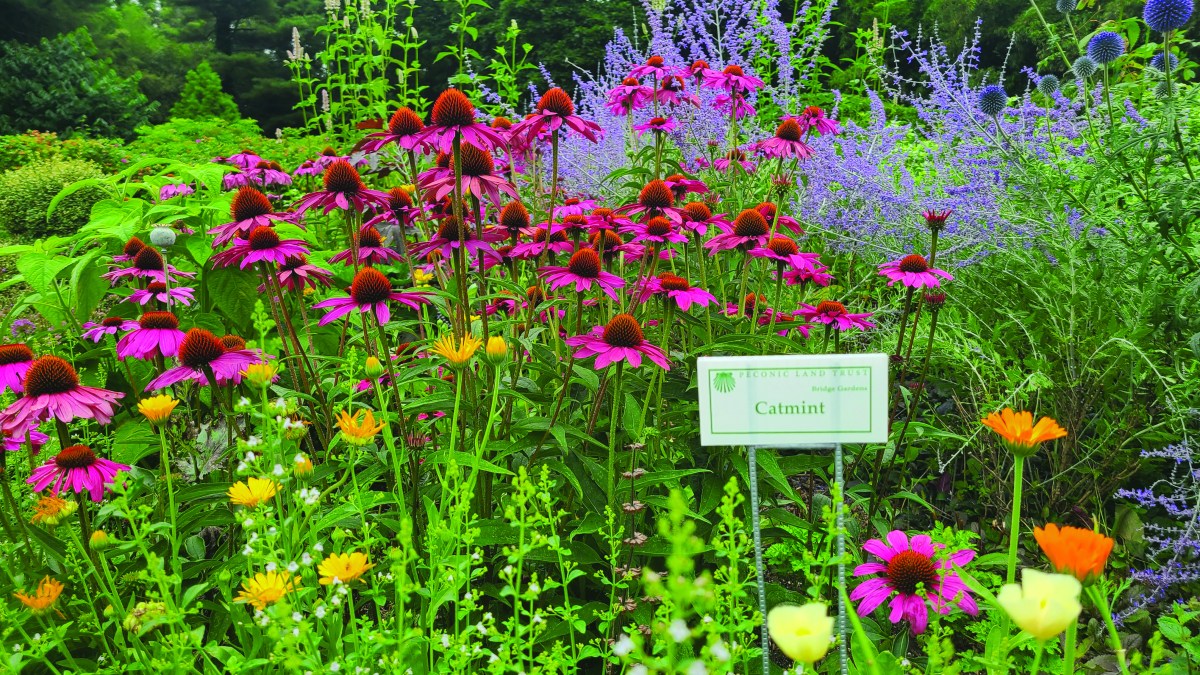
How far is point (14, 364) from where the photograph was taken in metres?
1.61

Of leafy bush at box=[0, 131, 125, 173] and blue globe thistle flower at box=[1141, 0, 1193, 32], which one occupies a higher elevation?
blue globe thistle flower at box=[1141, 0, 1193, 32]

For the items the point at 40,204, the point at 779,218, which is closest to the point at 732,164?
the point at 779,218

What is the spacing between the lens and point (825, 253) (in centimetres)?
339

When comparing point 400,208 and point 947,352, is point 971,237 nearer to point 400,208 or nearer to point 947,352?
point 947,352

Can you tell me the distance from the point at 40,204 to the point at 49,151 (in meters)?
3.50

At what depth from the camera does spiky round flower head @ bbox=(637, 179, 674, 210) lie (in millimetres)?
2020

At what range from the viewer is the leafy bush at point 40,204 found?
20.9ft

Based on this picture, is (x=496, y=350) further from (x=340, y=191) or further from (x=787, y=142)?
(x=787, y=142)

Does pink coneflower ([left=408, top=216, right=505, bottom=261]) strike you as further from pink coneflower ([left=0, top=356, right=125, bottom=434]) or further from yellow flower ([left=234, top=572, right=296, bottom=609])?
yellow flower ([left=234, top=572, right=296, bottom=609])

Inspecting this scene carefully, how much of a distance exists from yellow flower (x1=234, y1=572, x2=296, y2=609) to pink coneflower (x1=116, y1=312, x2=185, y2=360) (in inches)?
26.4

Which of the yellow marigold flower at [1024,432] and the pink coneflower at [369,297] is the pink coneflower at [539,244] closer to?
the pink coneflower at [369,297]

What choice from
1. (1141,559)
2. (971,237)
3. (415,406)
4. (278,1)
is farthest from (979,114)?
(278,1)

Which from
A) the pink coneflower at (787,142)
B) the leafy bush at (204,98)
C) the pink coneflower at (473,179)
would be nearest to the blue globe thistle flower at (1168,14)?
the pink coneflower at (787,142)

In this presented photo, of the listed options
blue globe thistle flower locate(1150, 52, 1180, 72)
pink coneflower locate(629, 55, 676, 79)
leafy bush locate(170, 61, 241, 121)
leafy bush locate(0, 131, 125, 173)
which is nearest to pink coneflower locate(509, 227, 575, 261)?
pink coneflower locate(629, 55, 676, 79)
